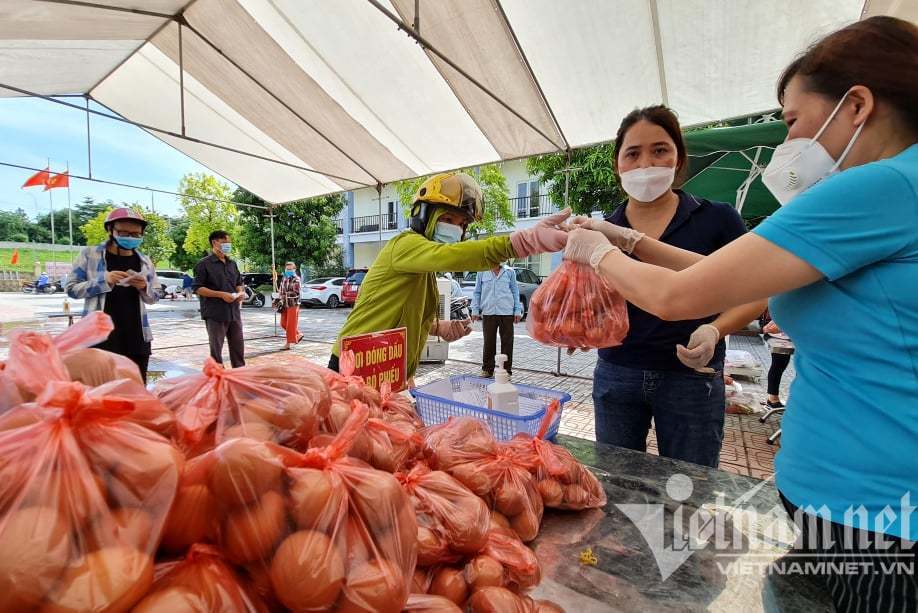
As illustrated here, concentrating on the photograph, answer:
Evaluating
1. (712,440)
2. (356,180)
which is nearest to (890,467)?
(712,440)

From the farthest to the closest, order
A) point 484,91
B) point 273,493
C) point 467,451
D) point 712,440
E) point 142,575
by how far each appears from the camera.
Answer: point 484,91 < point 712,440 < point 467,451 < point 273,493 < point 142,575

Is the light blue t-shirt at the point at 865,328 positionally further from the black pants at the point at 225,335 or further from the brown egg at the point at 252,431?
the black pants at the point at 225,335

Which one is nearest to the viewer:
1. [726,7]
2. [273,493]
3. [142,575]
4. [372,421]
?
[142,575]

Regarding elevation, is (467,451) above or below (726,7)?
below

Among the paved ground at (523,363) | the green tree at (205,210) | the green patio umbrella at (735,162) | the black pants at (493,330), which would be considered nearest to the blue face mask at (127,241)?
the paved ground at (523,363)

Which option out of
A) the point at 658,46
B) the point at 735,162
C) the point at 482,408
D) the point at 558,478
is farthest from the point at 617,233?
the point at 735,162

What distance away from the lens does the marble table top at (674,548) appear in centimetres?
94

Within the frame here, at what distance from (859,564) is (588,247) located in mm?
939

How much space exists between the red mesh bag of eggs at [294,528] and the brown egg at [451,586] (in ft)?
0.76

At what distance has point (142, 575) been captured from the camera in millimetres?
515

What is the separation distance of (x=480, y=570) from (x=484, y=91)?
4.23 m

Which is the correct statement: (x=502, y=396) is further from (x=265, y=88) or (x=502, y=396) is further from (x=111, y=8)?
(x=265, y=88)

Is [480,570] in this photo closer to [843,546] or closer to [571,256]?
[843,546]

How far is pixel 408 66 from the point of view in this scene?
4.33m
